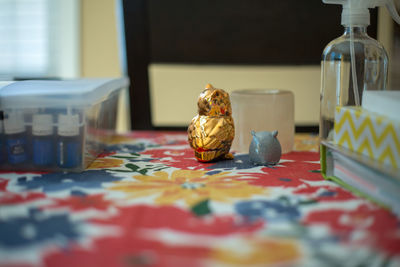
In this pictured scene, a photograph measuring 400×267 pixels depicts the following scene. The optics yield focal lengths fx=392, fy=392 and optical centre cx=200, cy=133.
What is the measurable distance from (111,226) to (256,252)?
153 millimetres

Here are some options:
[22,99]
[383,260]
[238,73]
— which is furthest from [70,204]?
[238,73]

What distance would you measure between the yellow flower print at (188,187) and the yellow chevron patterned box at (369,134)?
0.46 ft

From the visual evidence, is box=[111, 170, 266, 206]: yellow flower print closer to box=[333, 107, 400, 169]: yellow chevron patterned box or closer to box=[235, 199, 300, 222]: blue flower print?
box=[235, 199, 300, 222]: blue flower print

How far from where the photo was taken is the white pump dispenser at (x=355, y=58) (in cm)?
64

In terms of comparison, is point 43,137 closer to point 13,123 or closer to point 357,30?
point 13,123

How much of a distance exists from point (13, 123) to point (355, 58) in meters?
0.57

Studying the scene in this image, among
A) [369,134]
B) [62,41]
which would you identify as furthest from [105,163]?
[62,41]

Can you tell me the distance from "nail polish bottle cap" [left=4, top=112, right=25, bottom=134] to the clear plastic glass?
1.69ft

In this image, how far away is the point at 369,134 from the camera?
19.5 inches

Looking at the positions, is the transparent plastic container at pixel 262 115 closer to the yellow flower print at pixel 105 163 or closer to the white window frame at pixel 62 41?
the yellow flower print at pixel 105 163

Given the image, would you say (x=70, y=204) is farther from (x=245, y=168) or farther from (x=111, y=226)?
(x=245, y=168)

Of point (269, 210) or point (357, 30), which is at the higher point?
point (357, 30)

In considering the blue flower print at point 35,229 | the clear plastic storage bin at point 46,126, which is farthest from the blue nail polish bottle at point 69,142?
the blue flower print at point 35,229

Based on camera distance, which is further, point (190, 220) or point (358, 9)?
point (358, 9)
